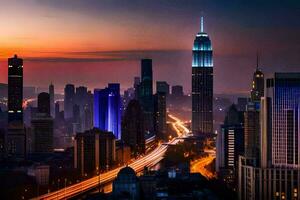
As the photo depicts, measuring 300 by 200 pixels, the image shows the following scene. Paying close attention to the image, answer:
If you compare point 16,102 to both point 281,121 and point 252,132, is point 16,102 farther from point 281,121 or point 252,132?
point 281,121

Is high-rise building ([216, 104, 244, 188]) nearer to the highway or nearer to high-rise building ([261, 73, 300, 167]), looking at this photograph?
the highway

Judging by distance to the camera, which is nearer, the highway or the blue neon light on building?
the highway

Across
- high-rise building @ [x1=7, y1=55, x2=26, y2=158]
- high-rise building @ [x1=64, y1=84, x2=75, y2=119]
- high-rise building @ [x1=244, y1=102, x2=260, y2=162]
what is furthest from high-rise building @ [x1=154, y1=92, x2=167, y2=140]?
high-rise building @ [x1=244, y1=102, x2=260, y2=162]

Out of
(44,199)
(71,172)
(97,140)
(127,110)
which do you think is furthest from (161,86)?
(44,199)

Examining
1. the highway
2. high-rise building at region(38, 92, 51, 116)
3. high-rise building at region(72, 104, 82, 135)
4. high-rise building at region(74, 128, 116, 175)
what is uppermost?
high-rise building at region(38, 92, 51, 116)

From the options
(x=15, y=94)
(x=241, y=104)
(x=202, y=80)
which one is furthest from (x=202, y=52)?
(x=241, y=104)

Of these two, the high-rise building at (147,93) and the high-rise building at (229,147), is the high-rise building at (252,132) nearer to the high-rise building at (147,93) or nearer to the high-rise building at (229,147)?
the high-rise building at (229,147)
